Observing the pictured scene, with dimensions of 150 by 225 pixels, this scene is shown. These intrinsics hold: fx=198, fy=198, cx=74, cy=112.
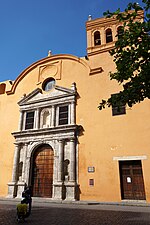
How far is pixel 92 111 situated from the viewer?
47.2ft

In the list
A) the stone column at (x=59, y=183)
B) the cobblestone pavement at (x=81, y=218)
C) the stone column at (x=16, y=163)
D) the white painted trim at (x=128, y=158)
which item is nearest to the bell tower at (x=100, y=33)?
the stone column at (x=59, y=183)

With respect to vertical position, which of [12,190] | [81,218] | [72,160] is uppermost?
[72,160]

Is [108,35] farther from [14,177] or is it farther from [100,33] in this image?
[14,177]

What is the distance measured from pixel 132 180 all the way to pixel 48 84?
410 inches

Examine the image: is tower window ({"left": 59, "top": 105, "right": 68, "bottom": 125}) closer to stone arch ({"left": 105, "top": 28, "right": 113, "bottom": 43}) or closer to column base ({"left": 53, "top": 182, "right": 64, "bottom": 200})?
column base ({"left": 53, "top": 182, "right": 64, "bottom": 200})

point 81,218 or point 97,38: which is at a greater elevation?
point 97,38

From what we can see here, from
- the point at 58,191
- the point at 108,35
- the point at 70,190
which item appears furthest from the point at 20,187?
the point at 108,35

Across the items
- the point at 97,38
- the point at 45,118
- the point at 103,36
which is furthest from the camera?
the point at 97,38


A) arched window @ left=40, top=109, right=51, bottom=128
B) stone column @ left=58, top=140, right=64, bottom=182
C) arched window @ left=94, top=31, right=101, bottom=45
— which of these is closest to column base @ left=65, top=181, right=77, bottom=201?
stone column @ left=58, top=140, right=64, bottom=182

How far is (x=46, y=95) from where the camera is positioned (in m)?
16.7

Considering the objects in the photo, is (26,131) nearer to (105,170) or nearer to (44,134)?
(44,134)

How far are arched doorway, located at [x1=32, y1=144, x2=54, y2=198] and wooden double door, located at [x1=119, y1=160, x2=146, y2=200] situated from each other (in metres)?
4.97

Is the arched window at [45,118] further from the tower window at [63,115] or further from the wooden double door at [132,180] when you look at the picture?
the wooden double door at [132,180]

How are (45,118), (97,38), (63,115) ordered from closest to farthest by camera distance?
(63,115) → (45,118) → (97,38)
